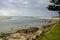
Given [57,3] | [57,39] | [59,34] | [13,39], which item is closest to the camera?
[57,39]

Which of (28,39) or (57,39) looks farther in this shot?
(28,39)

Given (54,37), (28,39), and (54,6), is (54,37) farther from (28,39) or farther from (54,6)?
(54,6)

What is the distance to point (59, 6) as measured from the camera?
39.5 m

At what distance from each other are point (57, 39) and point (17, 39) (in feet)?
29.0

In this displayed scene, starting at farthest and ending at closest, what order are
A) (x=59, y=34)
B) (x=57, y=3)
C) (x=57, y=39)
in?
1. (x=57, y=3)
2. (x=59, y=34)
3. (x=57, y=39)

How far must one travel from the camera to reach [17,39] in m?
30.7

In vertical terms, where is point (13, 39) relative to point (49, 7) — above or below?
below

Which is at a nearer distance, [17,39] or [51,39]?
[51,39]

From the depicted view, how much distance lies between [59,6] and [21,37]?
12119 mm

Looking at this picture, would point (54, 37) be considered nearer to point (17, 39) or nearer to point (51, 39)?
point (51, 39)

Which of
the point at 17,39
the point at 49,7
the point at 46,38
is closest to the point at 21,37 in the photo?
the point at 17,39

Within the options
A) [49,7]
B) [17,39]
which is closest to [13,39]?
[17,39]

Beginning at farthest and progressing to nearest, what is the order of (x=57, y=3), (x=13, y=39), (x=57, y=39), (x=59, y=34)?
(x=57, y=3) < (x=13, y=39) < (x=59, y=34) < (x=57, y=39)

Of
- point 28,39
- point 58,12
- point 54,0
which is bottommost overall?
point 28,39
